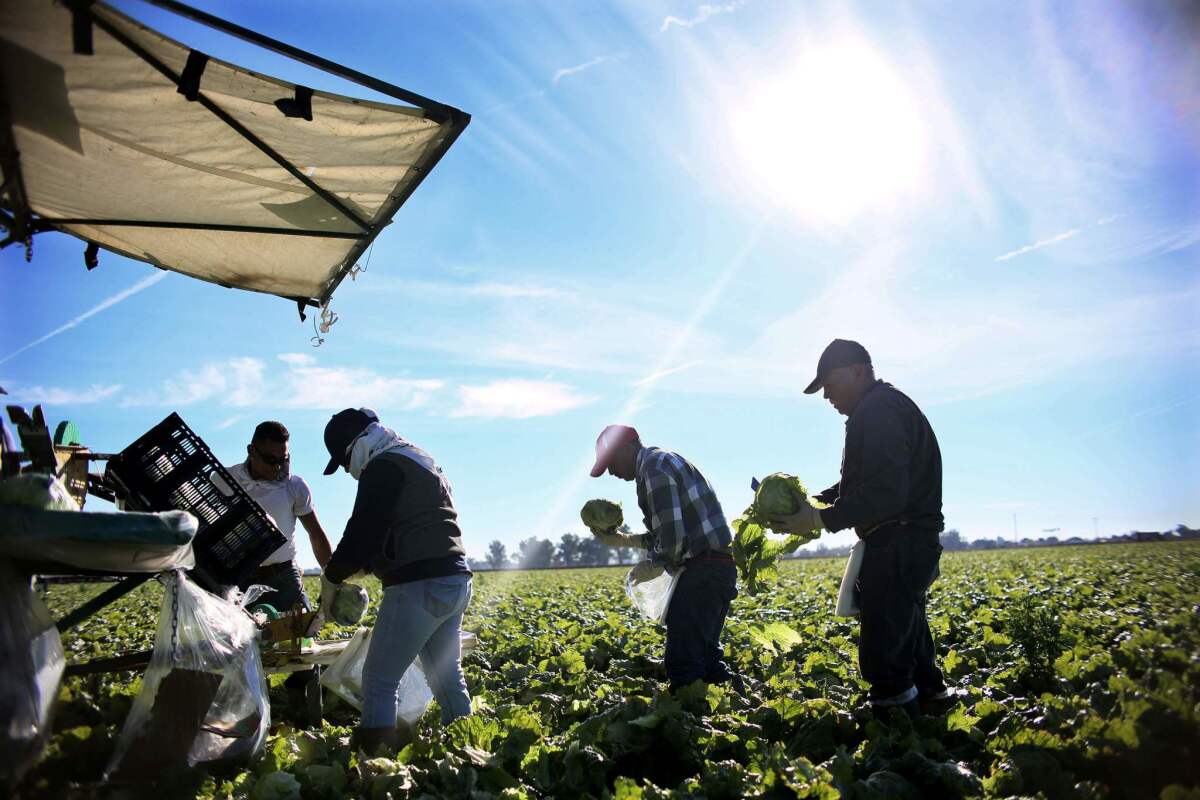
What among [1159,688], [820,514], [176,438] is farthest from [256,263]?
[1159,688]

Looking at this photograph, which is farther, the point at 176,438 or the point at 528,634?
the point at 528,634

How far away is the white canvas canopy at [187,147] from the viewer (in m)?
2.57

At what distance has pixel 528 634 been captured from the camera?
8.35 metres

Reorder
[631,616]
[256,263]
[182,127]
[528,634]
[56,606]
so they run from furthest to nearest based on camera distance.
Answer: [631,616] < [528,634] < [256,263] < [182,127] < [56,606]

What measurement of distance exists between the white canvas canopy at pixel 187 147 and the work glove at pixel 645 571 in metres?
2.58

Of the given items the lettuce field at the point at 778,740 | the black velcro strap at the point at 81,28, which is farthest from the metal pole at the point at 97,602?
the black velcro strap at the point at 81,28

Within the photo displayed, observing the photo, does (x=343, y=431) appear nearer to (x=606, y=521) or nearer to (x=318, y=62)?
(x=318, y=62)

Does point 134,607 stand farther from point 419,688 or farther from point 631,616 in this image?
point 419,688

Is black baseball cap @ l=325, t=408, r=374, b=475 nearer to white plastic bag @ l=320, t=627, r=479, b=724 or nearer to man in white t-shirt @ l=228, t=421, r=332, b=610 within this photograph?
white plastic bag @ l=320, t=627, r=479, b=724

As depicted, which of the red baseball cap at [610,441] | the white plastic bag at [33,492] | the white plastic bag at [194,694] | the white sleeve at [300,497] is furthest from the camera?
the white sleeve at [300,497]

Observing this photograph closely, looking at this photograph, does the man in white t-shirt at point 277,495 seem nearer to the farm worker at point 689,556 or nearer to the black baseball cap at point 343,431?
the black baseball cap at point 343,431

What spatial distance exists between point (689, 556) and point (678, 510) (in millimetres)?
273

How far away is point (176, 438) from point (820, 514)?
326 cm

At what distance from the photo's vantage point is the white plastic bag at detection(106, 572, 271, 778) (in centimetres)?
277
